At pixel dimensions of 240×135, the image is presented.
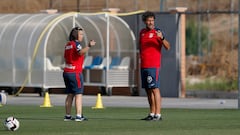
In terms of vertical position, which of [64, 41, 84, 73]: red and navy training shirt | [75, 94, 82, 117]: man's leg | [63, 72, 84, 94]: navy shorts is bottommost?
[75, 94, 82, 117]: man's leg

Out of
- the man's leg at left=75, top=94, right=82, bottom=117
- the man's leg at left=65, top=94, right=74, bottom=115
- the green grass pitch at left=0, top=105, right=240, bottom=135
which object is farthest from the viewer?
the man's leg at left=65, top=94, right=74, bottom=115

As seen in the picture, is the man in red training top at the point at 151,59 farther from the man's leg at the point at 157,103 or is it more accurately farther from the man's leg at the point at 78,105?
the man's leg at the point at 78,105

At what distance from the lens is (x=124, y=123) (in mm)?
17781

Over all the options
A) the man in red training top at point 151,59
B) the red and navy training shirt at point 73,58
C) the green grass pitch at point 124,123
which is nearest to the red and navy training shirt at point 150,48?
the man in red training top at point 151,59

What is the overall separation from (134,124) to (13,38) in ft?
58.0

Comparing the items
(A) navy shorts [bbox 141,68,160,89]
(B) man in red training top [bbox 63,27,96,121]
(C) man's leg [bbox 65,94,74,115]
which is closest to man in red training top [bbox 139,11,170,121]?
(A) navy shorts [bbox 141,68,160,89]

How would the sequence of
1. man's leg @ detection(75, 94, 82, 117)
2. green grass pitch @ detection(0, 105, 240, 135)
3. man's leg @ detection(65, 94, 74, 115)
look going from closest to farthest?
green grass pitch @ detection(0, 105, 240, 135), man's leg @ detection(75, 94, 82, 117), man's leg @ detection(65, 94, 74, 115)

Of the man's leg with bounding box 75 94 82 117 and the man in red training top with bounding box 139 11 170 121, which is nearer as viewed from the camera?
the man's leg with bounding box 75 94 82 117

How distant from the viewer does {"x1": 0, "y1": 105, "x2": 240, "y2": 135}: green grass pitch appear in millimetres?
15529

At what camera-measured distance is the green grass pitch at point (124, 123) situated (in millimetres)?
15529

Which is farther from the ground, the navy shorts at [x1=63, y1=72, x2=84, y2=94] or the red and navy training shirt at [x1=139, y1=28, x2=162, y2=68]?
the red and navy training shirt at [x1=139, y1=28, x2=162, y2=68]

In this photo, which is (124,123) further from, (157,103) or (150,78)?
Answer: (150,78)

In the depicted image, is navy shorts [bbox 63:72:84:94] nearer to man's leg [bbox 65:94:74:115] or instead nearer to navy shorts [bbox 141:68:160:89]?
man's leg [bbox 65:94:74:115]

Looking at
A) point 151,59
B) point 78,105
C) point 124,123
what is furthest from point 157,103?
point 78,105
